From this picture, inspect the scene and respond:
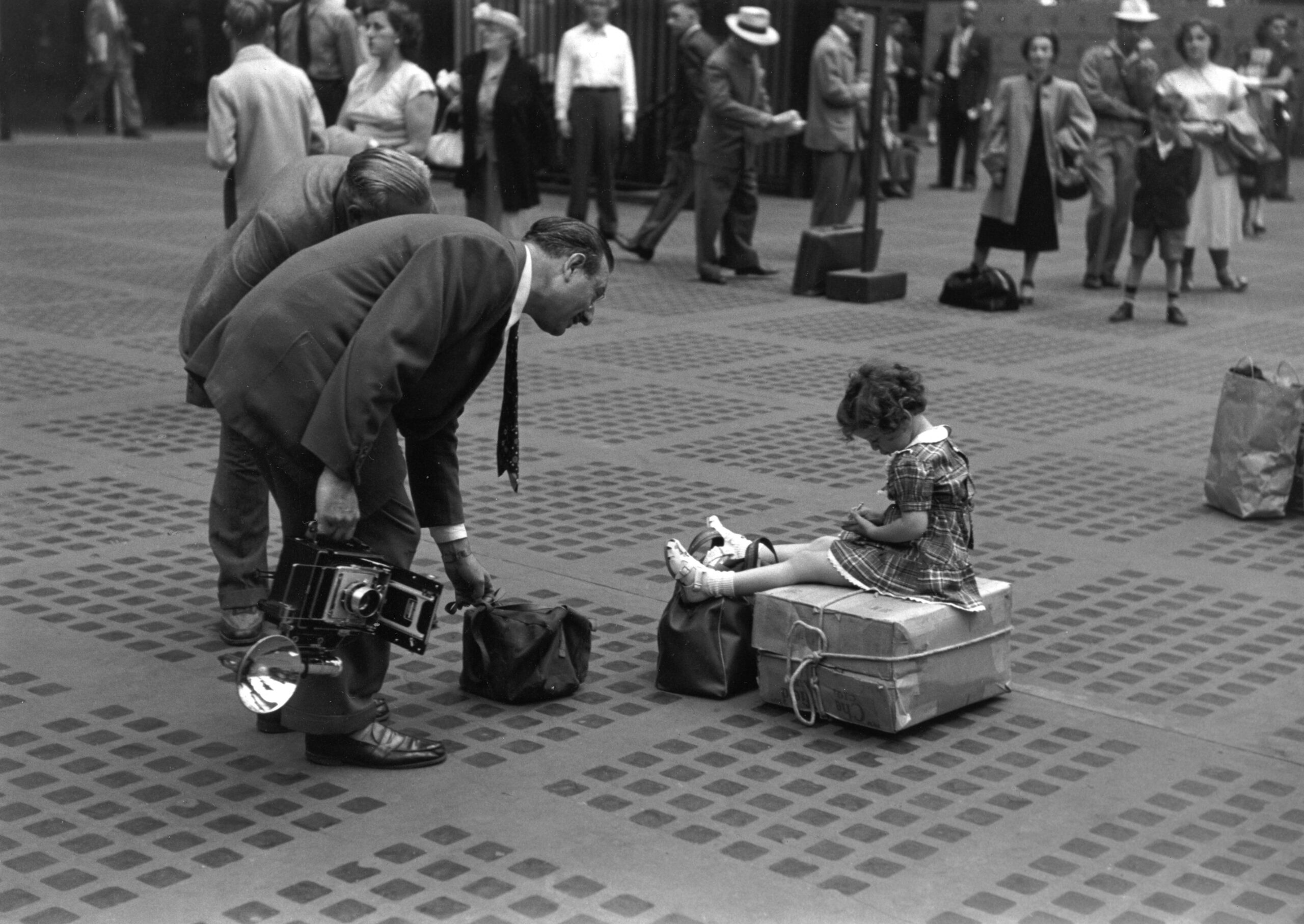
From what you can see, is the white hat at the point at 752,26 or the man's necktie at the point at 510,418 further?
the white hat at the point at 752,26

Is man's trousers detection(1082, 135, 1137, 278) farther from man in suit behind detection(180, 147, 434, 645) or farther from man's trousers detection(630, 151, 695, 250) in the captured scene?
man in suit behind detection(180, 147, 434, 645)

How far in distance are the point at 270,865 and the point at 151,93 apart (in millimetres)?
23991

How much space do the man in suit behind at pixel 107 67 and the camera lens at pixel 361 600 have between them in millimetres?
21185

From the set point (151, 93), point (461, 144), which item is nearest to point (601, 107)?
point (461, 144)

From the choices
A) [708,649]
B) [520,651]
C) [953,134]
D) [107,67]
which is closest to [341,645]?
[520,651]

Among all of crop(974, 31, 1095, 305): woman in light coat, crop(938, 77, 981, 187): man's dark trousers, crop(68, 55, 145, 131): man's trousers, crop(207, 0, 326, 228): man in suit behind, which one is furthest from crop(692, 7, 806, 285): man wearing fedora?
crop(68, 55, 145, 131): man's trousers

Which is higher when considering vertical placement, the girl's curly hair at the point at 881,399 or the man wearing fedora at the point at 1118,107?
the man wearing fedora at the point at 1118,107

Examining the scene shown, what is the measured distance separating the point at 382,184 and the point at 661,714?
1.60 m

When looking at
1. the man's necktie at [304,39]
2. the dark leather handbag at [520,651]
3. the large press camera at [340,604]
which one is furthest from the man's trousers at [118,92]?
the large press camera at [340,604]

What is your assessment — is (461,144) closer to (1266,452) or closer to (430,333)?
(1266,452)

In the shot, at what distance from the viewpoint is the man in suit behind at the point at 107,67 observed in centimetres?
2377

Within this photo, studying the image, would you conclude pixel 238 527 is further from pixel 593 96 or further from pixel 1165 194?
pixel 593 96

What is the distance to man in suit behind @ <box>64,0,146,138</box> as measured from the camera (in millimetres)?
23766

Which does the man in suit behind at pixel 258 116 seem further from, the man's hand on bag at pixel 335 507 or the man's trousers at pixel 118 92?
the man's trousers at pixel 118 92
